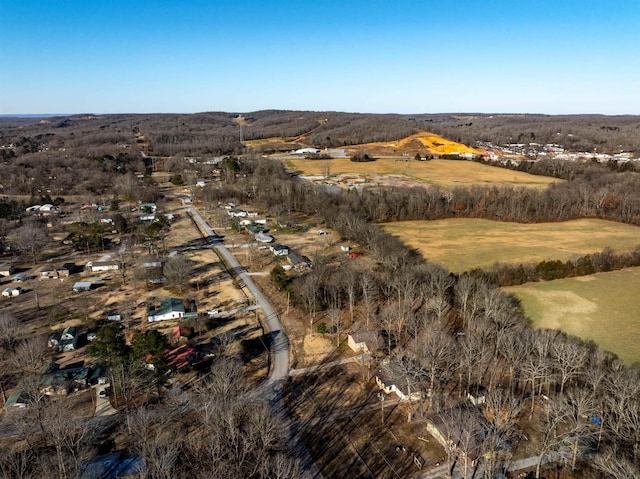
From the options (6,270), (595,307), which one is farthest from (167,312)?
(595,307)

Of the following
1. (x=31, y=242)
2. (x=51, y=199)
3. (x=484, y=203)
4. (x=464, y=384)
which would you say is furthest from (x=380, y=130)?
(x=464, y=384)

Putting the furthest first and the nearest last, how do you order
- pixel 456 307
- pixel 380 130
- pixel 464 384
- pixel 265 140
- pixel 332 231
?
pixel 265 140 < pixel 380 130 < pixel 332 231 < pixel 456 307 < pixel 464 384

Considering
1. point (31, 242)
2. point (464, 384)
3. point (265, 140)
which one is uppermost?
point (265, 140)

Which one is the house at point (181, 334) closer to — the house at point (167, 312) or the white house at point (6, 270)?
the house at point (167, 312)

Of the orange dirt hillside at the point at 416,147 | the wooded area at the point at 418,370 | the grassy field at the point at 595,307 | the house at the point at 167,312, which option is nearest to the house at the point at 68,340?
the wooded area at the point at 418,370

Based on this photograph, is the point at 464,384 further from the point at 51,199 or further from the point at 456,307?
the point at 51,199

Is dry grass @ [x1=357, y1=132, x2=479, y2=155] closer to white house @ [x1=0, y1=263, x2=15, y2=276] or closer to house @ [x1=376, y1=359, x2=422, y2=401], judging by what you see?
white house @ [x1=0, y1=263, x2=15, y2=276]

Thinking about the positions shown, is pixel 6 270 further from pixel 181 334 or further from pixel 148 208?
pixel 148 208
